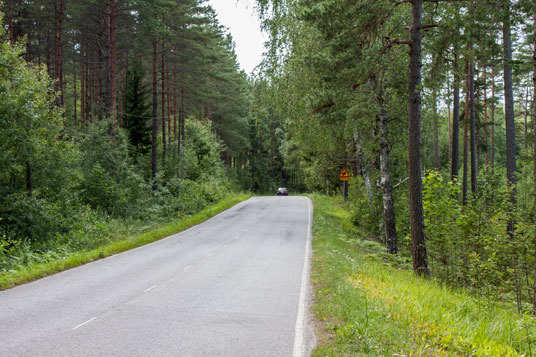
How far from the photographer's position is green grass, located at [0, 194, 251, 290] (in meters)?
9.66

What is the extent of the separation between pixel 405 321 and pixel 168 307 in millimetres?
4301

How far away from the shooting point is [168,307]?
295 inches

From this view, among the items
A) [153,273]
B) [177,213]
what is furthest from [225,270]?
[177,213]

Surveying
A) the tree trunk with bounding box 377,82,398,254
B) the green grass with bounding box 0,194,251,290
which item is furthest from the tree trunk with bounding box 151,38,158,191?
the tree trunk with bounding box 377,82,398,254

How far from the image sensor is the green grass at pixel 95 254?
9.66 m

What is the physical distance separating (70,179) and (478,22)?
16.1 metres

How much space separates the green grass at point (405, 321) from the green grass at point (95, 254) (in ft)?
23.6

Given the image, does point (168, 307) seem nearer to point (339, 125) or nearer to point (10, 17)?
point (339, 125)

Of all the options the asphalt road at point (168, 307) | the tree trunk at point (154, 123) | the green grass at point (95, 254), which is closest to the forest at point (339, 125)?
the tree trunk at point (154, 123)

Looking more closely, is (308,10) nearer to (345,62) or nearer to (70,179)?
(345,62)

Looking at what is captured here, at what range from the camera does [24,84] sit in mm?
14430

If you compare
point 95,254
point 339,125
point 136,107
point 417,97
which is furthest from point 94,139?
point 417,97

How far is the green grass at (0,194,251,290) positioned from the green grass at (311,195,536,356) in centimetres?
718

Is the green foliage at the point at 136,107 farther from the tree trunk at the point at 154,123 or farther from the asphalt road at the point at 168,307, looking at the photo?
the asphalt road at the point at 168,307
